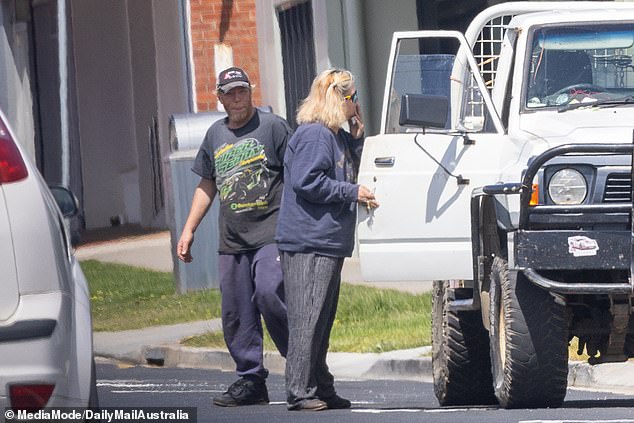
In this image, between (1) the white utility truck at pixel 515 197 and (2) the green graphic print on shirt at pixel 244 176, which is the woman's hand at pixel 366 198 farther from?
(2) the green graphic print on shirt at pixel 244 176

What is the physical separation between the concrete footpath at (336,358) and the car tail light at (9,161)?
5.31 metres

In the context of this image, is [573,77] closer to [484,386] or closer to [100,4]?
[484,386]

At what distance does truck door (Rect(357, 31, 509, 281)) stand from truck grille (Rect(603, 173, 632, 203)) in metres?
0.87

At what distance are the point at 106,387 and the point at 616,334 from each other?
3.88 m

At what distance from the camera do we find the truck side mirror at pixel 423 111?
8.43 meters

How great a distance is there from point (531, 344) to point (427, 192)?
120cm

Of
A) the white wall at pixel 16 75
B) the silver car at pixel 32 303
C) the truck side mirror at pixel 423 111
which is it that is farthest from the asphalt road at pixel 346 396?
the white wall at pixel 16 75

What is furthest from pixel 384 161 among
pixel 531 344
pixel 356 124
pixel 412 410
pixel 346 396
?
pixel 346 396

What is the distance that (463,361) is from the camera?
30.3ft

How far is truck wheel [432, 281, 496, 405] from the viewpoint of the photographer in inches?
365

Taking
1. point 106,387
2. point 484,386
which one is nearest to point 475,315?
point 484,386

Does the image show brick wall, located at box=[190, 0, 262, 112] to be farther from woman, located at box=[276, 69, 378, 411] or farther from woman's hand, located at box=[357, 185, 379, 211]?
woman's hand, located at box=[357, 185, 379, 211]

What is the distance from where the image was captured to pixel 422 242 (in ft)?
29.2

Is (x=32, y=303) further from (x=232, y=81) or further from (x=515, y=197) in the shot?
(x=232, y=81)
